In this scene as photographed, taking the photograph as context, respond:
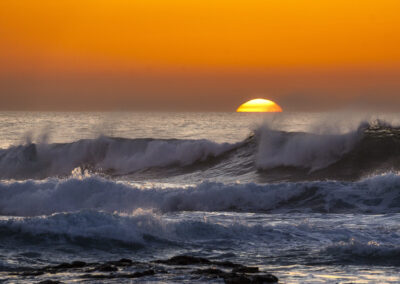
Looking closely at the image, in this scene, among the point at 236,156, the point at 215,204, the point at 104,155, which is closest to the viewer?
the point at 215,204

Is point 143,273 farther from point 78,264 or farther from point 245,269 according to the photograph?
point 245,269

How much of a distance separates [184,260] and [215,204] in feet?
28.8

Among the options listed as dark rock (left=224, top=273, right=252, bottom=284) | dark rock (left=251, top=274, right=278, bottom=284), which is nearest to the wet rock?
dark rock (left=224, top=273, right=252, bottom=284)

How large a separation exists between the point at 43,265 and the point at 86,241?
1711 millimetres

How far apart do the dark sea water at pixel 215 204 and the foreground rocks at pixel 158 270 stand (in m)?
0.07

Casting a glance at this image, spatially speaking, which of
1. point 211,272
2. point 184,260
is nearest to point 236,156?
point 184,260

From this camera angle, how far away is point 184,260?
9.95 meters

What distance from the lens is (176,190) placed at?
19734mm

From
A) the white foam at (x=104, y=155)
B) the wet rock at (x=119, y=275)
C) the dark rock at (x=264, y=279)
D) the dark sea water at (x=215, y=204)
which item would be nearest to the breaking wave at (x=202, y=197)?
the dark sea water at (x=215, y=204)

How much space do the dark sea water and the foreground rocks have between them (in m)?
0.07

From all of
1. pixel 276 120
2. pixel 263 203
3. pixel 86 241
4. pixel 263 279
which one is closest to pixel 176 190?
pixel 263 203

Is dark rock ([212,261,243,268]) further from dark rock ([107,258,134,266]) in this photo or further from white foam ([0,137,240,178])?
white foam ([0,137,240,178])

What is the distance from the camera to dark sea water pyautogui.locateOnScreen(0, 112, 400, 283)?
10.5 meters

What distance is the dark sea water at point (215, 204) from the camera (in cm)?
1046
